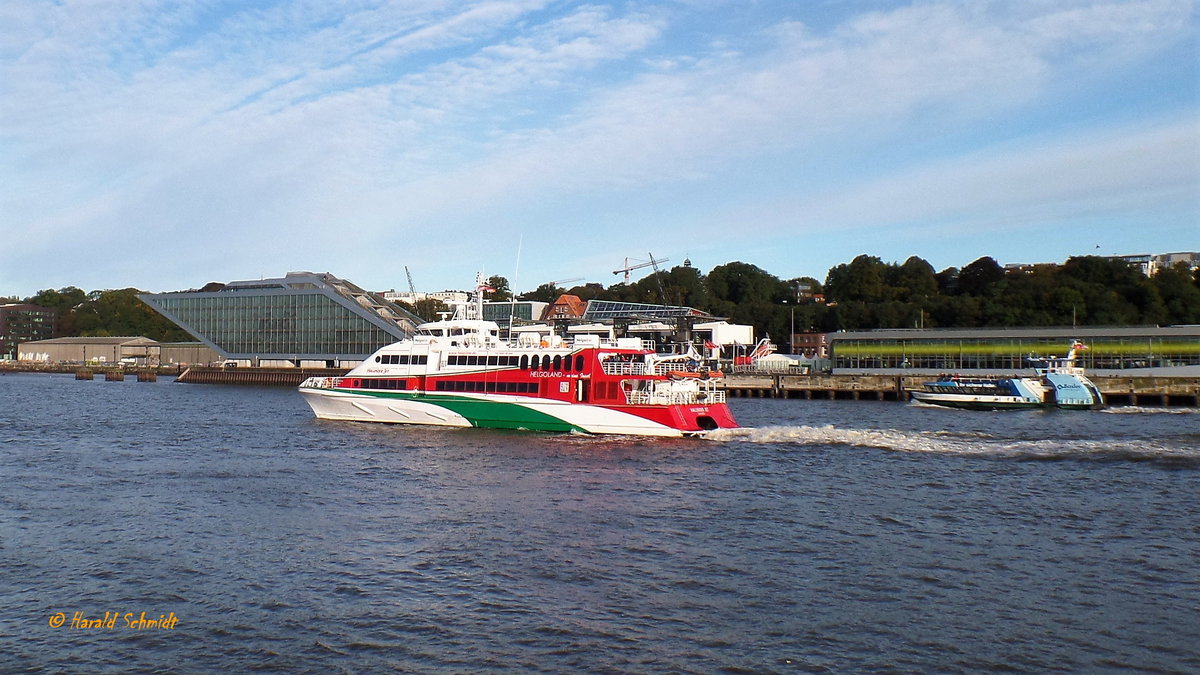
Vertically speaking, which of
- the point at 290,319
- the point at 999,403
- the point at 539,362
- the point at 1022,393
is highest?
the point at 290,319

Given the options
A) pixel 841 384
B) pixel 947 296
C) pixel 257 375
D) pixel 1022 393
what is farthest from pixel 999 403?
pixel 257 375

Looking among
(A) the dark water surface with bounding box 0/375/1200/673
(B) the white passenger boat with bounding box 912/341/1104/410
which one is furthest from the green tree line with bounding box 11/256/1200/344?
(A) the dark water surface with bounding box 0/375/1200/673

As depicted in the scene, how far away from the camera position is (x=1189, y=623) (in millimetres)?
15016

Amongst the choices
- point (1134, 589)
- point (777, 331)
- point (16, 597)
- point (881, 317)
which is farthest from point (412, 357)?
point (777, 331)

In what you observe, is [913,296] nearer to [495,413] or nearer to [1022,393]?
[1022,393]

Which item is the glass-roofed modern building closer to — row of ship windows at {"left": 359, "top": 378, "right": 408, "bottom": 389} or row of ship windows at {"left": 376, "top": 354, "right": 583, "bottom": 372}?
row of ship windows at {"left": 359, "top": 378, "right": 408, "bottom": 389}

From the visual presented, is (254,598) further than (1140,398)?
No

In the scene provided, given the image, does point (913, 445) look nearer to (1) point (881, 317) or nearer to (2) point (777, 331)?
(1) point (881, 317)

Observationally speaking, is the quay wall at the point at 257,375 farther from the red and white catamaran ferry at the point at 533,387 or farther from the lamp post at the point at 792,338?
the lamp post at the point at 792,338

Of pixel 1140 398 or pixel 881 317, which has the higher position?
pixel 881 317

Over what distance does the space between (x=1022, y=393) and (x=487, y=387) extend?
136 feet

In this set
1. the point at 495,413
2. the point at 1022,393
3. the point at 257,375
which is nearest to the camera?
the point at 495,413

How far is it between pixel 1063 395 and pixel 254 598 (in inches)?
2452

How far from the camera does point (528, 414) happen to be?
42562 millimetres
